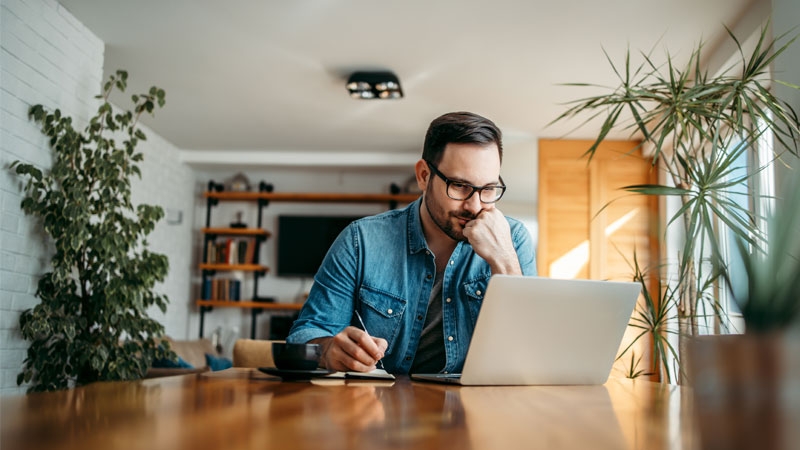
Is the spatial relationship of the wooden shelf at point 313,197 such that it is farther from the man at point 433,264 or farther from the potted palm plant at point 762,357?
the potted palm plant at point 762,357

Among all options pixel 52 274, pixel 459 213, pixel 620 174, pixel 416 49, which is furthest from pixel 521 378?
Answer: pixel 620 174

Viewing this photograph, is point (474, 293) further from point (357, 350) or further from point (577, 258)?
point (577, 258)

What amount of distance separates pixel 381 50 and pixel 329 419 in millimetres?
3807

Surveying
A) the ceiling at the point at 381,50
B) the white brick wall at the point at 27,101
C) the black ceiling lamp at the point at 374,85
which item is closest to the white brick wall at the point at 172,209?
the ceiling at the point at 381,50

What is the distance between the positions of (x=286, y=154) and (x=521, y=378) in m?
6.11

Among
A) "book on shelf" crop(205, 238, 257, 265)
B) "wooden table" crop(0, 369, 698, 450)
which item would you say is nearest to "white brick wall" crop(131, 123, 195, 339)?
"book on shelf" crop(205, 238, 257, 265)

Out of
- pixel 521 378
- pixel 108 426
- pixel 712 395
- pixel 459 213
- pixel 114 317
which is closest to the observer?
pixel 712 395

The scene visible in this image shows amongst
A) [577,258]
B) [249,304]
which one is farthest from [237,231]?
[577,258]

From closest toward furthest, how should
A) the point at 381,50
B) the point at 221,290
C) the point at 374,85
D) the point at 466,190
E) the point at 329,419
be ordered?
the point at 329,419 < the point at 466,190 < the point at 381,50 < the point at 374,85 < the point at 221,290

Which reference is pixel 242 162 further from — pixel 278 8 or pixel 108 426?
pixel 108 426

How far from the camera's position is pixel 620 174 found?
6.14 metres

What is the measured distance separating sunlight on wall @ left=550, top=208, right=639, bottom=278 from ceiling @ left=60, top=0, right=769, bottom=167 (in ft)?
2.80

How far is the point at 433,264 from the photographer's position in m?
1.77

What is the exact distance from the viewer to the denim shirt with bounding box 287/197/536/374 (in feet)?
5.54
